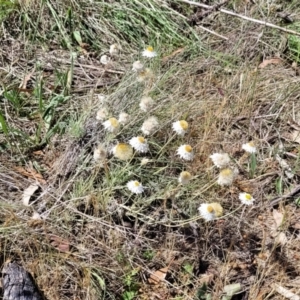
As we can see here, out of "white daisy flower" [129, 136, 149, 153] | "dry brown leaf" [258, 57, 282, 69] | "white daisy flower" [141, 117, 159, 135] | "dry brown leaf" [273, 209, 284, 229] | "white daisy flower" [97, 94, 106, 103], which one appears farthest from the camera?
"dry brown leaf" [258, 57, 282, 69]

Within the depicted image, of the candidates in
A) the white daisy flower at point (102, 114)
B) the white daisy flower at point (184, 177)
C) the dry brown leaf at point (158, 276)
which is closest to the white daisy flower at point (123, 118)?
the white daisy flower at point (102, 114)

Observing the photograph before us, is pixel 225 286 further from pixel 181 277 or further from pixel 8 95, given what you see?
pixel 8 95

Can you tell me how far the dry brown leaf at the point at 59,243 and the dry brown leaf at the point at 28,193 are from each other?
189 mm

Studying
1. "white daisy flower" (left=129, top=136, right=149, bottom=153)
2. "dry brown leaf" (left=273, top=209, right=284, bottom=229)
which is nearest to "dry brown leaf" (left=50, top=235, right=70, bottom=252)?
"white daisy flower" (left=129, top=136, right=149, bottom=153)

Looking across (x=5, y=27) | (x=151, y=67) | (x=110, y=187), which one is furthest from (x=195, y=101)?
(x=5, y=27)

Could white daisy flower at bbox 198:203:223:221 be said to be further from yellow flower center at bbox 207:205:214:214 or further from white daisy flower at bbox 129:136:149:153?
white daisy flower at bbox 129:136:149:153

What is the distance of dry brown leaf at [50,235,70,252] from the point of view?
202 cm

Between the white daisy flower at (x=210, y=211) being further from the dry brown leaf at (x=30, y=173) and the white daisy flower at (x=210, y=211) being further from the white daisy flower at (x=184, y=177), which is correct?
the dry brown leaf at (x=30, y=173)

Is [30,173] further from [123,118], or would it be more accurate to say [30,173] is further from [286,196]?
[286,196]

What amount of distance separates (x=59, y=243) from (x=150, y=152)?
1.68ft

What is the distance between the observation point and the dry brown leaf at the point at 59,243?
2.02 metres

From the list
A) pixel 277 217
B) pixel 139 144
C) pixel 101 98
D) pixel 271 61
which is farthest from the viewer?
pixel 271 61

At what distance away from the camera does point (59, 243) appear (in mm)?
2029

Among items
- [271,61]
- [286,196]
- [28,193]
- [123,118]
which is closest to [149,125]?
[123,118]
